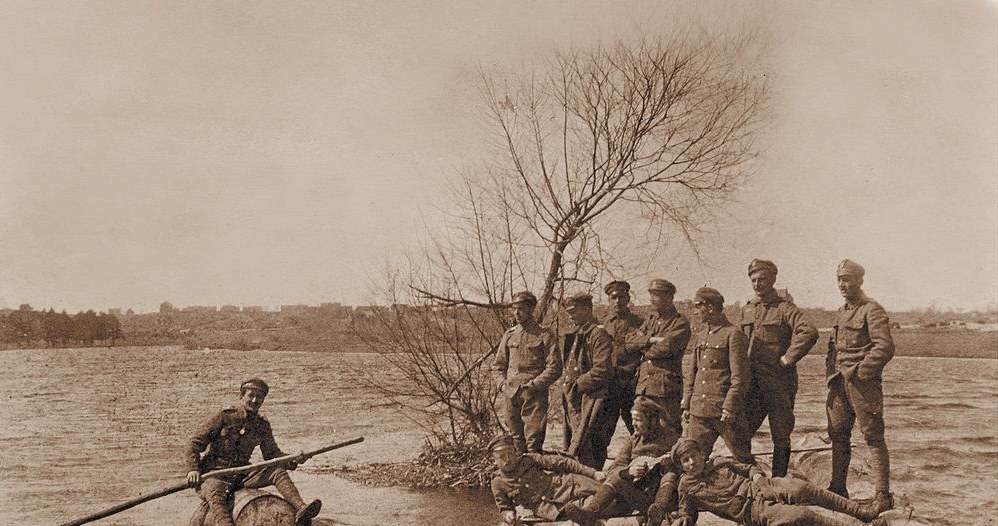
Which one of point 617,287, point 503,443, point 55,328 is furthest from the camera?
point 55,328

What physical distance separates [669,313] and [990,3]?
18.2 feet

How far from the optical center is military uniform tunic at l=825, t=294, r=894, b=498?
5355mm

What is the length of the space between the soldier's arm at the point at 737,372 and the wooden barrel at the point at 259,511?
357cm

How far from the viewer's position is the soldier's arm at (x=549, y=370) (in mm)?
6238

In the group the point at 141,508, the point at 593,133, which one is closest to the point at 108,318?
the point at 141,508

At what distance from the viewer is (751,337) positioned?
5.89 m

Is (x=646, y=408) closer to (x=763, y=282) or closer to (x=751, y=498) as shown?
(x=751, y=498)

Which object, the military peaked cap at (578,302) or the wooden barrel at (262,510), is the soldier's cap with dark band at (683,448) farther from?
the wooden barrel at (262,510)

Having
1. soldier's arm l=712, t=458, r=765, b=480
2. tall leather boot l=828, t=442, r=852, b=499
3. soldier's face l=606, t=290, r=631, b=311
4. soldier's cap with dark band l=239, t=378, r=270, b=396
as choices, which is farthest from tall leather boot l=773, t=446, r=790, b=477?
soldier's cap with dark band l=239, t=378, r=270, b=396

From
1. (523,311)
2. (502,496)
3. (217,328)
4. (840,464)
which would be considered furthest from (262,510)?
(217,328)

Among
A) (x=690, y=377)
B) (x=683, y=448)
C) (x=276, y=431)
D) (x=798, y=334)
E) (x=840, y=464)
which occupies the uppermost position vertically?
(x=798, y=334)

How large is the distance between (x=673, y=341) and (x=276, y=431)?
8414 mm

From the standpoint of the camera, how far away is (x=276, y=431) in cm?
1206

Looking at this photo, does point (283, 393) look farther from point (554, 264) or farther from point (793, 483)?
point (793, 483)
